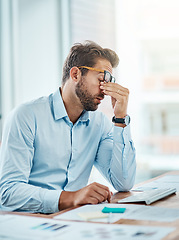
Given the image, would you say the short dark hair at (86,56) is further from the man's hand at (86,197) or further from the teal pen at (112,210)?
the teal pen at (112,210)

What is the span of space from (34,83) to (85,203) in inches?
98.0

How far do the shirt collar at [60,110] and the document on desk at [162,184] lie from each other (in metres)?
0.43

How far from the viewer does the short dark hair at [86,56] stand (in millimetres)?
1760

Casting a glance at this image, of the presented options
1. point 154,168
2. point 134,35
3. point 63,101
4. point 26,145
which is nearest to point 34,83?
point 134,35

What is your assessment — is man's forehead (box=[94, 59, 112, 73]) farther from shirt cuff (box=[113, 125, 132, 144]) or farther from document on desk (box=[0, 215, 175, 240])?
document on desk (box=[0, 215, 175, 240])

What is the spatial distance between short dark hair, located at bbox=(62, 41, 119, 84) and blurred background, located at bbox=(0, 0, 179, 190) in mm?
1644

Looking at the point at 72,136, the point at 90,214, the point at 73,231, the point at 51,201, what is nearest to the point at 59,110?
the point at 72,136

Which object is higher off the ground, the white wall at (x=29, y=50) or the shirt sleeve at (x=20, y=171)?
the white wall at (x=29, y=50)

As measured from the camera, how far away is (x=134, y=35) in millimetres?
3572

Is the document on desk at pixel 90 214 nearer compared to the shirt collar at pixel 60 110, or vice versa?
the document on desk at pixel 90 214

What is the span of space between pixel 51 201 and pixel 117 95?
681mm

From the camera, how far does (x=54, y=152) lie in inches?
63.6

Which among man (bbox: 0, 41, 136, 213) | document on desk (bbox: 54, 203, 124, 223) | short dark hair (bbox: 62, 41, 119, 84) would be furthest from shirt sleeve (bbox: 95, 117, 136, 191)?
document on desk (bbox: 54, 203, 124, 223)

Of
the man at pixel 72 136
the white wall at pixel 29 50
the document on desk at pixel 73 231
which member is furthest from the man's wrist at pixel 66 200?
the white wall at pixel 29 50
